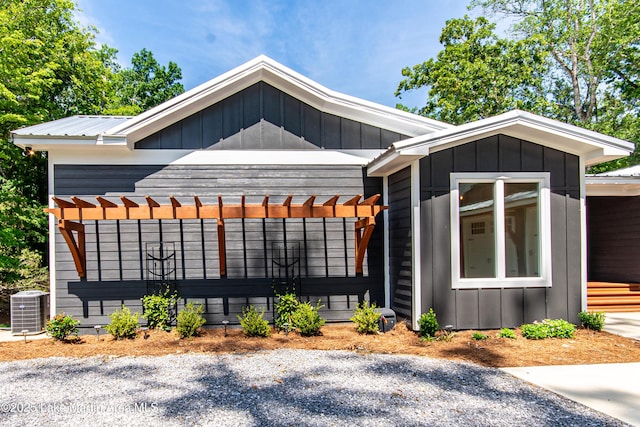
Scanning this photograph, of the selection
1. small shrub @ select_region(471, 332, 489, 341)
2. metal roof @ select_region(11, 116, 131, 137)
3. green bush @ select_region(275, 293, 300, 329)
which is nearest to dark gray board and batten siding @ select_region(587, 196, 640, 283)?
small shrub @ select_region(471, 332, 489, 341)

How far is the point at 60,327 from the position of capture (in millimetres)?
5547

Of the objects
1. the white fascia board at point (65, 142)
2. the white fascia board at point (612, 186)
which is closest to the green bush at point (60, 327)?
the white fascia board at point (65, 142)

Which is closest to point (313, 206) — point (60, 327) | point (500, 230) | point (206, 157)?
point (206, 157)

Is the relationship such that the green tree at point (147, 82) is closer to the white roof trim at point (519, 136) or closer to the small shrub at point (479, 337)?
the white roof trim at point (519, 136)

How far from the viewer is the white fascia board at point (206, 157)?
6.19 metres

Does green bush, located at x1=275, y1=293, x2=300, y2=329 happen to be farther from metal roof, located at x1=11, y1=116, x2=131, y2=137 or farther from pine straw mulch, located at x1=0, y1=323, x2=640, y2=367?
metal roof, located at x1=11, y1=116, x2=131, y2=137

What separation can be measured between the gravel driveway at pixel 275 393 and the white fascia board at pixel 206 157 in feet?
10.4

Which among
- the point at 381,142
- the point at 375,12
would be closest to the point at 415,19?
the point at 375,12

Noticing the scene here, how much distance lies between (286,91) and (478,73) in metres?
12.0

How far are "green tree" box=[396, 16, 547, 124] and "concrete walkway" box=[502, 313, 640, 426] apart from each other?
13608mm

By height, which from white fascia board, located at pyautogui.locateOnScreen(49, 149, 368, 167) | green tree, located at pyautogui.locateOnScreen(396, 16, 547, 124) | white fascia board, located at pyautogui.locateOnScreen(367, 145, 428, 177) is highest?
green tree, located at pyautogui.locateOnScreen(396, 16, 547, 124)

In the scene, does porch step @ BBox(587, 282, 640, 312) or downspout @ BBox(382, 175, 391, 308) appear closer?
downspout @ BBox(382, 175, 391, 308)

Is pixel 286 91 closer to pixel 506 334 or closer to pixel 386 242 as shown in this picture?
pixel 386 242

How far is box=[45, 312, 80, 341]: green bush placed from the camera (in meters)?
5.54
